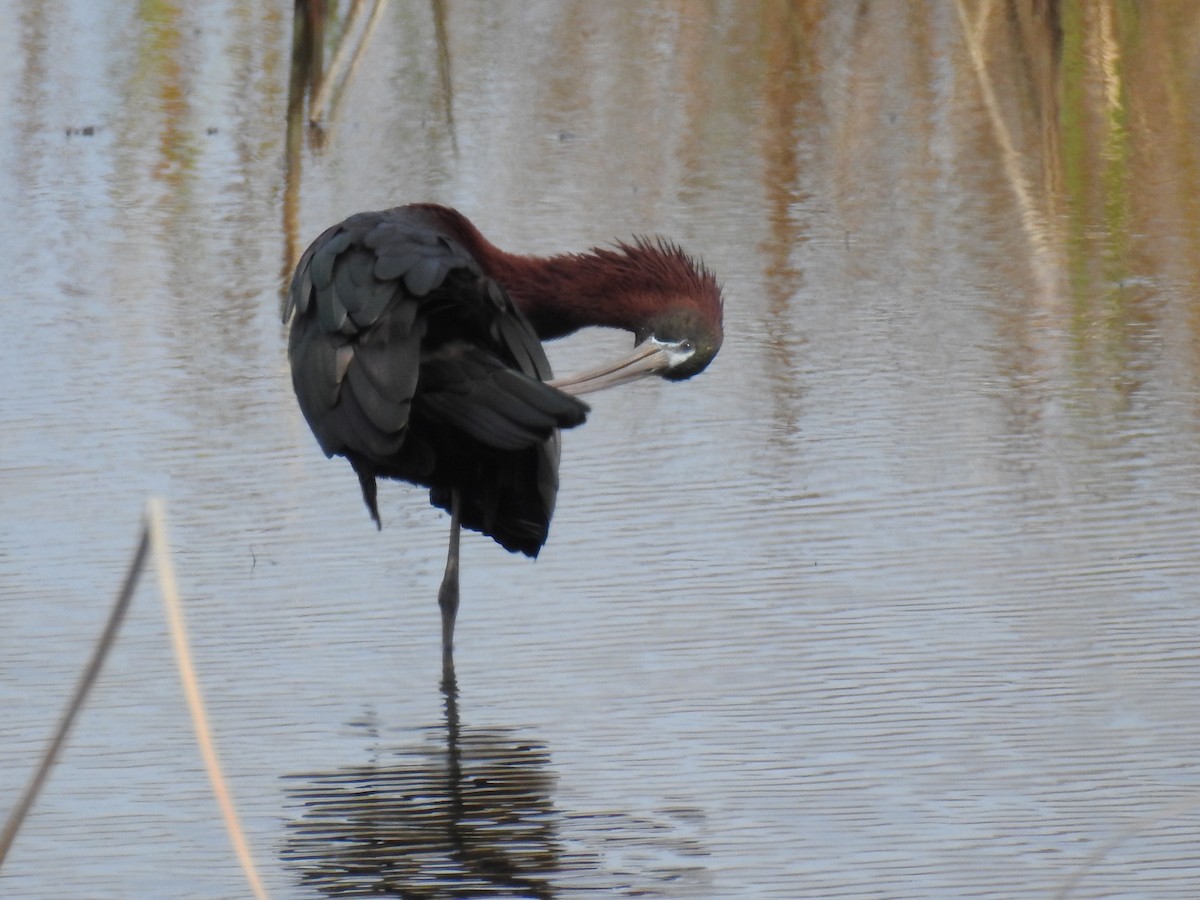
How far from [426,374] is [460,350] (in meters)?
0.09

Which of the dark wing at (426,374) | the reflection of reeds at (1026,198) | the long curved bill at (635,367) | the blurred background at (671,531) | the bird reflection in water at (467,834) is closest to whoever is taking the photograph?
the bird reflection in water at (467,834)

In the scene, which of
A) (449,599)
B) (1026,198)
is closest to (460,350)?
(449,599)

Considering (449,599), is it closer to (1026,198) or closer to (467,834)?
(467,834)

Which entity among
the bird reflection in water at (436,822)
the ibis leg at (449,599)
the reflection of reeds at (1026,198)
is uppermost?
the reflection of reeds at (1026,198)

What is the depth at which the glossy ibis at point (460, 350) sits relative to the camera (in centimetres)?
450

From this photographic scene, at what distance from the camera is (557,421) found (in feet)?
14.3

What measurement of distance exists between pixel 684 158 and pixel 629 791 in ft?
20.7

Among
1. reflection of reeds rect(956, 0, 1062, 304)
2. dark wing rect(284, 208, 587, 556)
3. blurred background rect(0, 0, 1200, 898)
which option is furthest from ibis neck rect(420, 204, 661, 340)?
reflection of reeds rect(956, 0, 1062, 304)

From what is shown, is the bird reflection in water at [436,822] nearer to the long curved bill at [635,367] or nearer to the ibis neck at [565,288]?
the long curved bill at [635,367]

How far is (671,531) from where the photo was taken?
18.0 feet

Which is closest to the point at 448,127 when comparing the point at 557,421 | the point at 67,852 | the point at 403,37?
the point at 403,37

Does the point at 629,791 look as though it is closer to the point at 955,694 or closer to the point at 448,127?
the point at 955,694

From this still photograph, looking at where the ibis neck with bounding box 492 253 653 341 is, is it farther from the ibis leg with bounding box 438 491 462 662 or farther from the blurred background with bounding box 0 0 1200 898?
the ibis leg with bounding box 438 491 462 662

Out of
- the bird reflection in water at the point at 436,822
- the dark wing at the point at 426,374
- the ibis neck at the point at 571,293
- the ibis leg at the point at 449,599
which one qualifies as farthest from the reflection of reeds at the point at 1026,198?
the bird reflection in water at the point at 436,822
